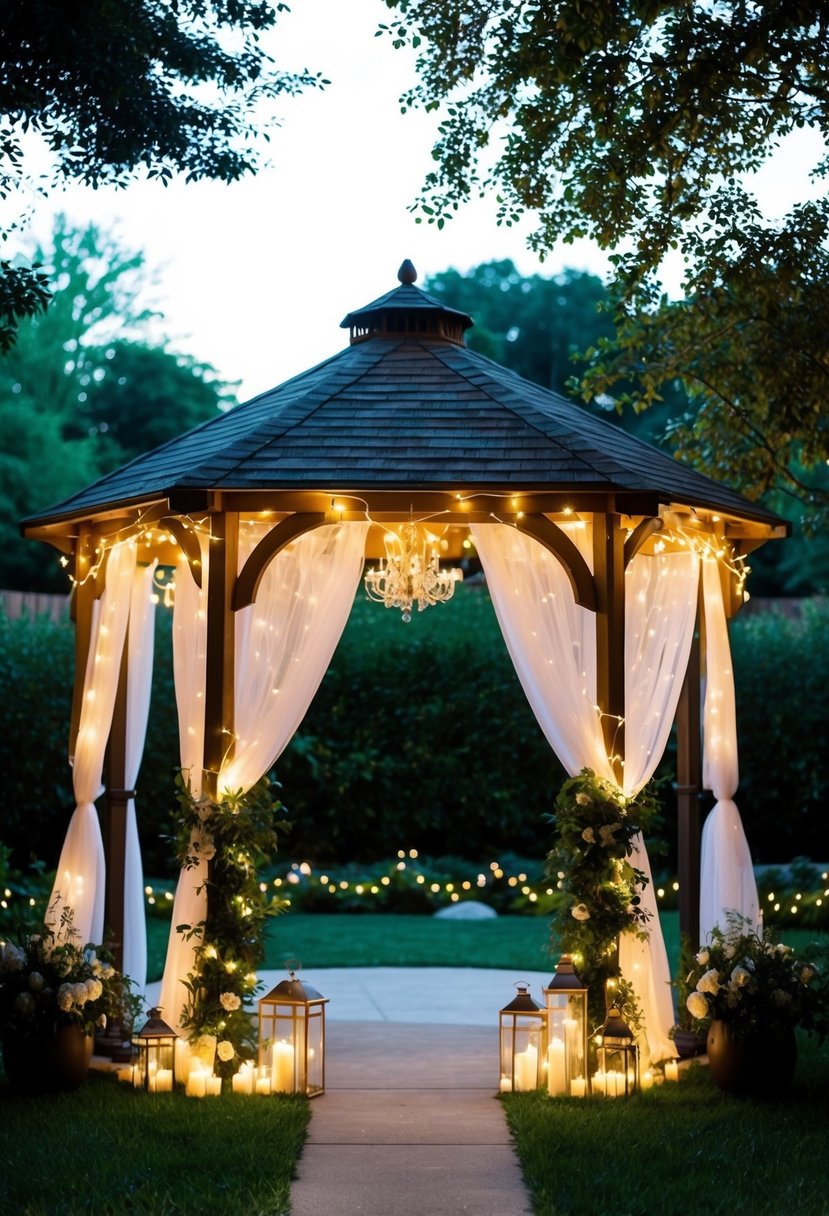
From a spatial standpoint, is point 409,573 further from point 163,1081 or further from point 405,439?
point 163,1081

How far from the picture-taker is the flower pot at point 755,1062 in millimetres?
6062

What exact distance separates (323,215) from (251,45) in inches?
359

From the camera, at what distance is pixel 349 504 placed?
6516mm

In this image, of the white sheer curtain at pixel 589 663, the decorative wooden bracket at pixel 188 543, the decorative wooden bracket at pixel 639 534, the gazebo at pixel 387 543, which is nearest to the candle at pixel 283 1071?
the gazebo at pixel 387 543

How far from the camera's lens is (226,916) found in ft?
20.7

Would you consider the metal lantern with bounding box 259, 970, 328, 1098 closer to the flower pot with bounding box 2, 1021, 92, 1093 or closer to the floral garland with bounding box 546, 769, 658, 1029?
the flower pot with bounding box 2, 1021, 92, 1093

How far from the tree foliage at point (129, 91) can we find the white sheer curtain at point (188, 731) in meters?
2.15

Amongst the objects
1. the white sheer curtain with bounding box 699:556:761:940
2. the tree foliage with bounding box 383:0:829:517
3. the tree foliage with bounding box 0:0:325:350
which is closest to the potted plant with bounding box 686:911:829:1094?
the white sheer curtain with bounding box 699:556:761:940

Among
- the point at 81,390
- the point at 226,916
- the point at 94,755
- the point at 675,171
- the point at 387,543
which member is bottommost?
the point at 226,916

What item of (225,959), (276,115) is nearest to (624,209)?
(276,115)

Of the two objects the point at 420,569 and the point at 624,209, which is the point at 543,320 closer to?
the point at 624,209

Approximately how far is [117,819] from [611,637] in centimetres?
255

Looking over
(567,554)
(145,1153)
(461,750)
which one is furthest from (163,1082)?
(461,750)

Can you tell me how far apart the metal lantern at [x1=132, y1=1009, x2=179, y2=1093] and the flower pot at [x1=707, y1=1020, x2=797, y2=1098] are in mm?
2277
